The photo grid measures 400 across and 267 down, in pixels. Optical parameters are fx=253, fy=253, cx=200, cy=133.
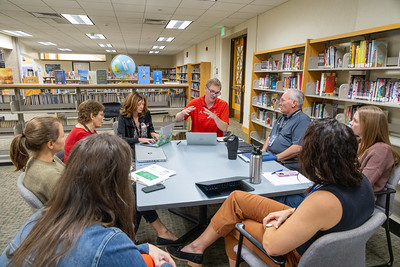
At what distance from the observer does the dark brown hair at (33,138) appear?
59.1 inches

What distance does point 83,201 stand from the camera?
0.78 meters

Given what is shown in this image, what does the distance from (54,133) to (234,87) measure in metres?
6.63

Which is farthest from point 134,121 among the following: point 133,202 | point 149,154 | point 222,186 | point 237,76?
point 237,76

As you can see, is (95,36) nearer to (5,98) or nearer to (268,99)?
(5,98)

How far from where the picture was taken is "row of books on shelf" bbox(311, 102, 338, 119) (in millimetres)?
3268

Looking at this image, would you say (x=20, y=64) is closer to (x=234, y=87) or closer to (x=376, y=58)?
(x=234, y=87)

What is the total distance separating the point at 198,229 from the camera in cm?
225

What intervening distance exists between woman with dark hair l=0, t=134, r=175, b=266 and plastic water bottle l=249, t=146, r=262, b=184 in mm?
963

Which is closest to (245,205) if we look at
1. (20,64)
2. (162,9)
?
(162,9)

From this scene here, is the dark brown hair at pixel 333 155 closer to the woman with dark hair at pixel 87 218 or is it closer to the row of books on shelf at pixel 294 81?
the woman with dark hair at pixel 87 218

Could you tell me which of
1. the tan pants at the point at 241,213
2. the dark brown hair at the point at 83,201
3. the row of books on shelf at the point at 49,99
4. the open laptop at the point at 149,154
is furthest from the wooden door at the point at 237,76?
the dark brown hair at the point at 83,201

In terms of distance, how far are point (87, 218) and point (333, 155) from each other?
3.32 ft

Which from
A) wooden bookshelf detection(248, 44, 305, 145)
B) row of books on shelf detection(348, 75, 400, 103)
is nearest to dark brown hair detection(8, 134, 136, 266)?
row of books on shelf detection(348, 75, 400, 103)

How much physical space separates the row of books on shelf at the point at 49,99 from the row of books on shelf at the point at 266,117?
3527mm
